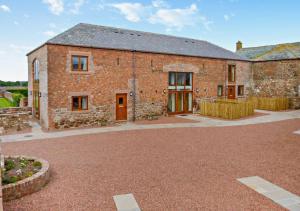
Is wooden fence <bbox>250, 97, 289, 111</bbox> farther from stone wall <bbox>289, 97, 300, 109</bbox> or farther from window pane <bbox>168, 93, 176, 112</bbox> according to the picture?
window pane <bbox>168, 93, 176, 112</bbox>

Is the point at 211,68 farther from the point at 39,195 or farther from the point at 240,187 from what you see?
the point at 39,195

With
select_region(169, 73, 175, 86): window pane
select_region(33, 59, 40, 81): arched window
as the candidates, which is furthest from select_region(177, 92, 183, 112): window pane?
select_region(33, 59, 40, 81): arched window

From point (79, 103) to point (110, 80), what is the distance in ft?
9.12

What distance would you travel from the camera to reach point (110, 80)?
57.2 ft

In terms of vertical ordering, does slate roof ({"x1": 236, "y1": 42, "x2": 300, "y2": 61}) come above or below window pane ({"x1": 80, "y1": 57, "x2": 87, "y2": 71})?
above

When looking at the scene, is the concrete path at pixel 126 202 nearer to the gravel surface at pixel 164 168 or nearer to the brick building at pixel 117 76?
the gravel surface at pixel 164 168

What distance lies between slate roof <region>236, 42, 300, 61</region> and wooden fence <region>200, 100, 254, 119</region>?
374 inches

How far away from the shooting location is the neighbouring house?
83.6ft

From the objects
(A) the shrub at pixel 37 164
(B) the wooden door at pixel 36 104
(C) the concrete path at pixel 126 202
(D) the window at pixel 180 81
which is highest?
(D) the window at pixel 180 81

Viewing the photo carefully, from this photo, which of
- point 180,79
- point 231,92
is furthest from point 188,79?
point 231,92

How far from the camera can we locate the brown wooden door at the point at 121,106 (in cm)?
1800

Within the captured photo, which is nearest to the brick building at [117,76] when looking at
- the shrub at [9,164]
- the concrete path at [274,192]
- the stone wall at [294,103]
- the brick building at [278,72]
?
the brick building at [278,72]

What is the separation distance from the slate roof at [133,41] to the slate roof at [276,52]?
4.93m

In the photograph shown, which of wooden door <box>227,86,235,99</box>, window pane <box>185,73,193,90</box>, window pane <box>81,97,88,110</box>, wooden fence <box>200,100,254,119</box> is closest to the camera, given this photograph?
window pane <box>81,97,88,110</box>
